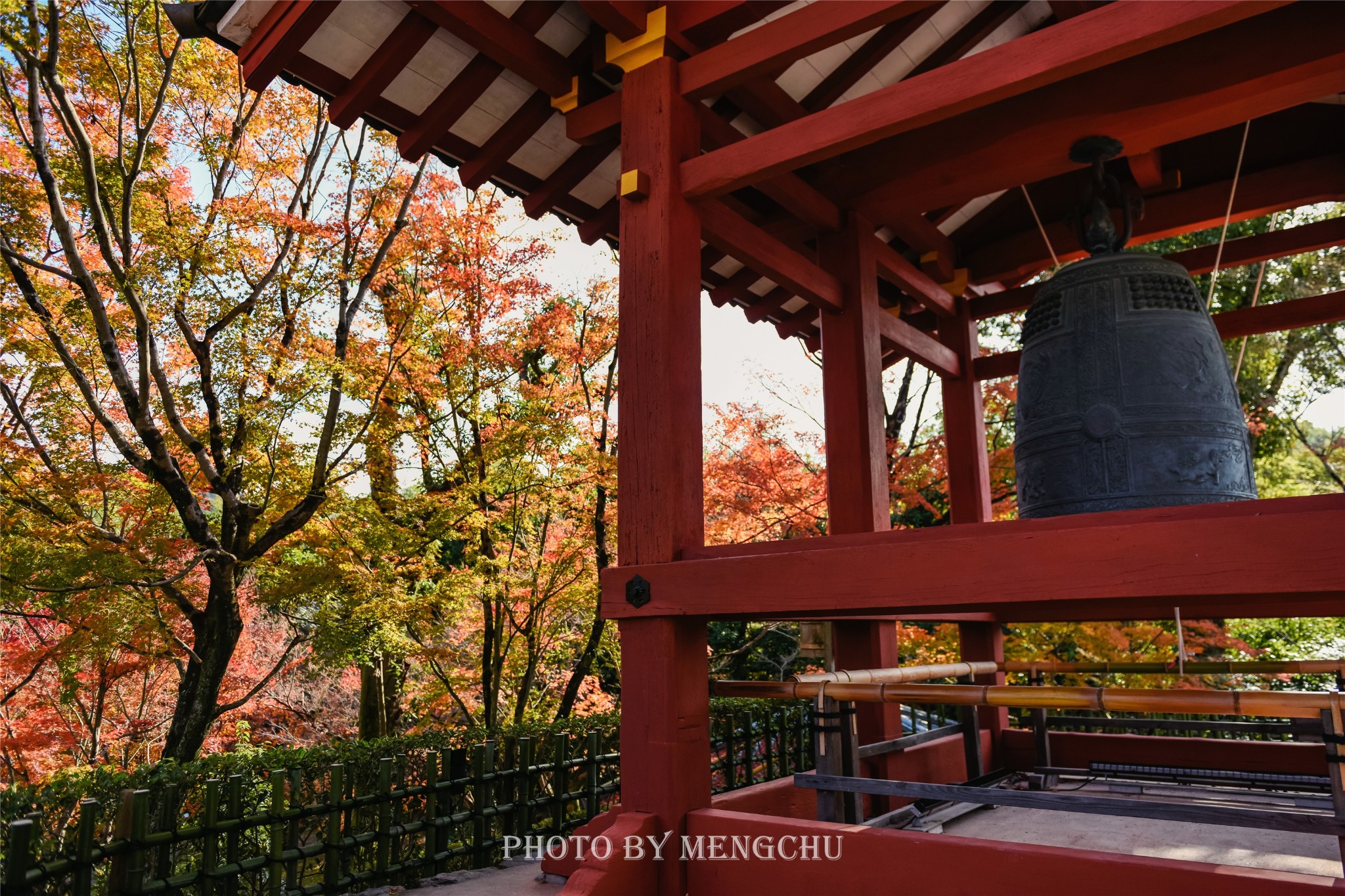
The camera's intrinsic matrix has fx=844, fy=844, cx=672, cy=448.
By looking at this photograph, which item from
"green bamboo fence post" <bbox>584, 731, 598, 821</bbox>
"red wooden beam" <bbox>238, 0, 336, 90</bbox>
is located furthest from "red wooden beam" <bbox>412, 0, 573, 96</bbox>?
"green bamboo fence post" <bbox>584, 731, 598, 821</bbox>

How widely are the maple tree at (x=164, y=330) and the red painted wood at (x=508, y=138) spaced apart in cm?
544

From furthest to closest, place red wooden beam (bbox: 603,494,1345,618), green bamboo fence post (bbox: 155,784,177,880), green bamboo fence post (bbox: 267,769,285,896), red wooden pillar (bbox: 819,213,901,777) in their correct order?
red wooden pillar (bbox: 819,213,901,777) < green bamboo fence post (bbox: 267,769,285,896) < green bamboo fence post (bbox: 155,784,177,880) < red wooden beam (bbox: 603,494,1345,618)

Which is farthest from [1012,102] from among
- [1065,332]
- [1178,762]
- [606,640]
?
[606,640]

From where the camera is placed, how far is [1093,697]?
2.88 m

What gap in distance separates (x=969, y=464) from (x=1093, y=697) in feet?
10.6

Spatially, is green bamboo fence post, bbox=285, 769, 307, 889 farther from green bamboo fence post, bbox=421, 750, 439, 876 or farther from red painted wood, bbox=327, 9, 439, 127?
red painted wood, bbox=327, 9, 439, 127

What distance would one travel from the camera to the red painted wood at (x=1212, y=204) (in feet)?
15.5

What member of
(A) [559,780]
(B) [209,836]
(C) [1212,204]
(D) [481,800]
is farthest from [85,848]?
(C) [1212,204]

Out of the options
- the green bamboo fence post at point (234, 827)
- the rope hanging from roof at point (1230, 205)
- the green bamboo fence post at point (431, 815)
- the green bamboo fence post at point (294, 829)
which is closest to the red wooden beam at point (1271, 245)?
the rope hanging from roof at point (1230, 205)

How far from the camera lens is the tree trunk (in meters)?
9.34

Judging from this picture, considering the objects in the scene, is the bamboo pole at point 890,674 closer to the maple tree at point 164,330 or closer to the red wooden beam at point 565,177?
the red wooden beam at point 565,177

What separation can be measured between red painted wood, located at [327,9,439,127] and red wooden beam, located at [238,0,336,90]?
0.27 metres

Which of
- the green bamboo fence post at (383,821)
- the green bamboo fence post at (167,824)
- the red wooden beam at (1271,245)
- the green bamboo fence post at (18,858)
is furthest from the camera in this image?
the red wooden beam at (1271,245)

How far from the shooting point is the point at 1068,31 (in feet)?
9.18
